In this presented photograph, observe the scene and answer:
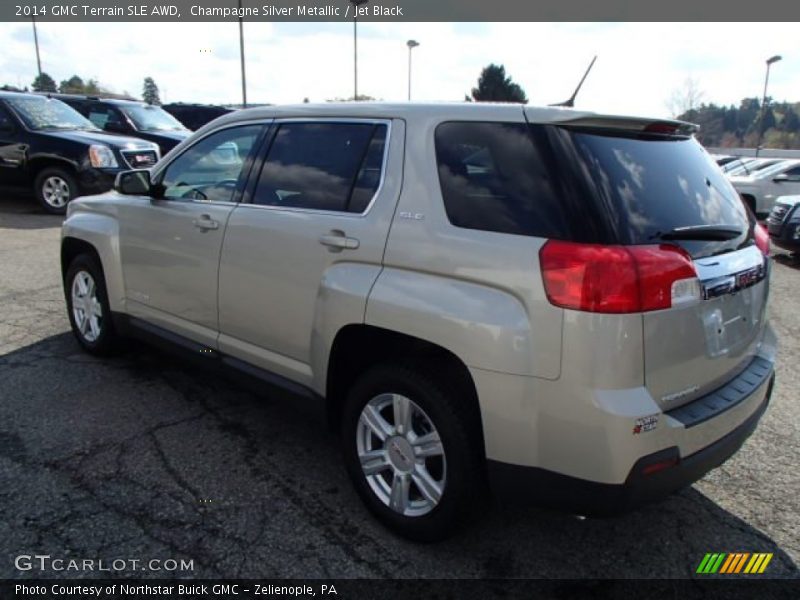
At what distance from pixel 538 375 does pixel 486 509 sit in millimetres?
861

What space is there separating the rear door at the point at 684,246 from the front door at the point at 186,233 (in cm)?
200

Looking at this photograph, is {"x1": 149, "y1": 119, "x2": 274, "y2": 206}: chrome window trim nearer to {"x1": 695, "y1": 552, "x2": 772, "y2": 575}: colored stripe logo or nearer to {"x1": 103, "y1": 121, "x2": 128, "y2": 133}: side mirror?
{"x1": 695, "y1": 552, "x2": 772, "y2": 575}: colored stripe logo

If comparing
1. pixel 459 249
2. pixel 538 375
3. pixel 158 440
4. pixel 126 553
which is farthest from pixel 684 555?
pixel 158 440

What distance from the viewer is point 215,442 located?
3527mm

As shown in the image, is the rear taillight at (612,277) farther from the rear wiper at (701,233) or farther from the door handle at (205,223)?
the door handle at (205,223)

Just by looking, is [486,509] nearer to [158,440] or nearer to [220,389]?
[158,440]

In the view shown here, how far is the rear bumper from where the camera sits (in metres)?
2.19

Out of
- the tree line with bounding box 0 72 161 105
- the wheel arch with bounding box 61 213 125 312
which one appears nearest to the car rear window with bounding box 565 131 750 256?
the wheel arch with bounding box 61 213 125 312

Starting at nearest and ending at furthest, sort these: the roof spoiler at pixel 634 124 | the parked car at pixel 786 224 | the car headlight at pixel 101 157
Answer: the roof spoiler at pixel 634 124 → the parked car at pixel 786 224 → the car headlight at pixel 101 157

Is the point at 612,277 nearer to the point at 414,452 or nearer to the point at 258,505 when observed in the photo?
the point at 414,452

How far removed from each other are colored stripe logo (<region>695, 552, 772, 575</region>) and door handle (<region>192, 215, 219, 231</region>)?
286 cm

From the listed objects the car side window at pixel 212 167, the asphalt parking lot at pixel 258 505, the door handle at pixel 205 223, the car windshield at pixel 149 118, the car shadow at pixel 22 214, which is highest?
the car windshield at pixel 149 118

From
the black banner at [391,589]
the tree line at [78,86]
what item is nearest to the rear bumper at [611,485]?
the black banner at [391,589]

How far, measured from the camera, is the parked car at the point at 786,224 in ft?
30.2
